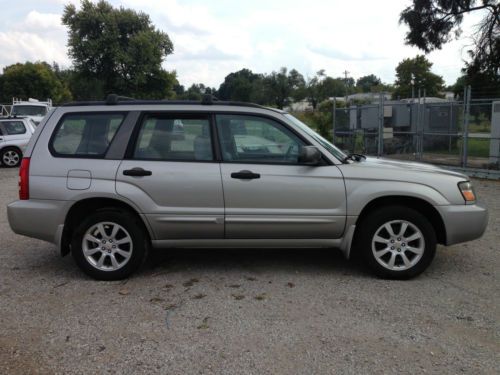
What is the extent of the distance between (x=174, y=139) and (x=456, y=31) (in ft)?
70.4

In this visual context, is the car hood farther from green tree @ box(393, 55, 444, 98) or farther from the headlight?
green tree @ box(393, 55, 444, 98)

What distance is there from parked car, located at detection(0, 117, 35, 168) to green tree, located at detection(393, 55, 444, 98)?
50.9m

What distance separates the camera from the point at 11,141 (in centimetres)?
1513

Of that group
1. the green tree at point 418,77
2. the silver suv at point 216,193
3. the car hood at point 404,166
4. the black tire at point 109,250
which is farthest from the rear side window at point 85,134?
the green tree at point 418,77

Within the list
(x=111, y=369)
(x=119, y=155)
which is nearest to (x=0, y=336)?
(x=111, y=369)

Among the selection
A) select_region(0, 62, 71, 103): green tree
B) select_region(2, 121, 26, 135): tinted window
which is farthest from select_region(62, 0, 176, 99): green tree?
select_region(2, 121, 26, 135): tinted window

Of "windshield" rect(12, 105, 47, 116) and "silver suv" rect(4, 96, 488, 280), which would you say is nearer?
"silver suv" rect(4, 96, 488, 280)

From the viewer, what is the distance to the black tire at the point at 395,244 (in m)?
4.66

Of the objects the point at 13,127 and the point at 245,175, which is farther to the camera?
the point at 13,127

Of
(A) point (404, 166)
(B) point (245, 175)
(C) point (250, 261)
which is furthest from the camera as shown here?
(C) point (250, 261)

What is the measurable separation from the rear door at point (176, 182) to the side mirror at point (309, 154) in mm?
798

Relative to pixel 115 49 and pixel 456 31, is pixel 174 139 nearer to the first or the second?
pixel 456 31

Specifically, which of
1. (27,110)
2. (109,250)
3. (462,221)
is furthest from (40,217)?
(27,110)

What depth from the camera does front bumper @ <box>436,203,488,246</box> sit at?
4.67m
